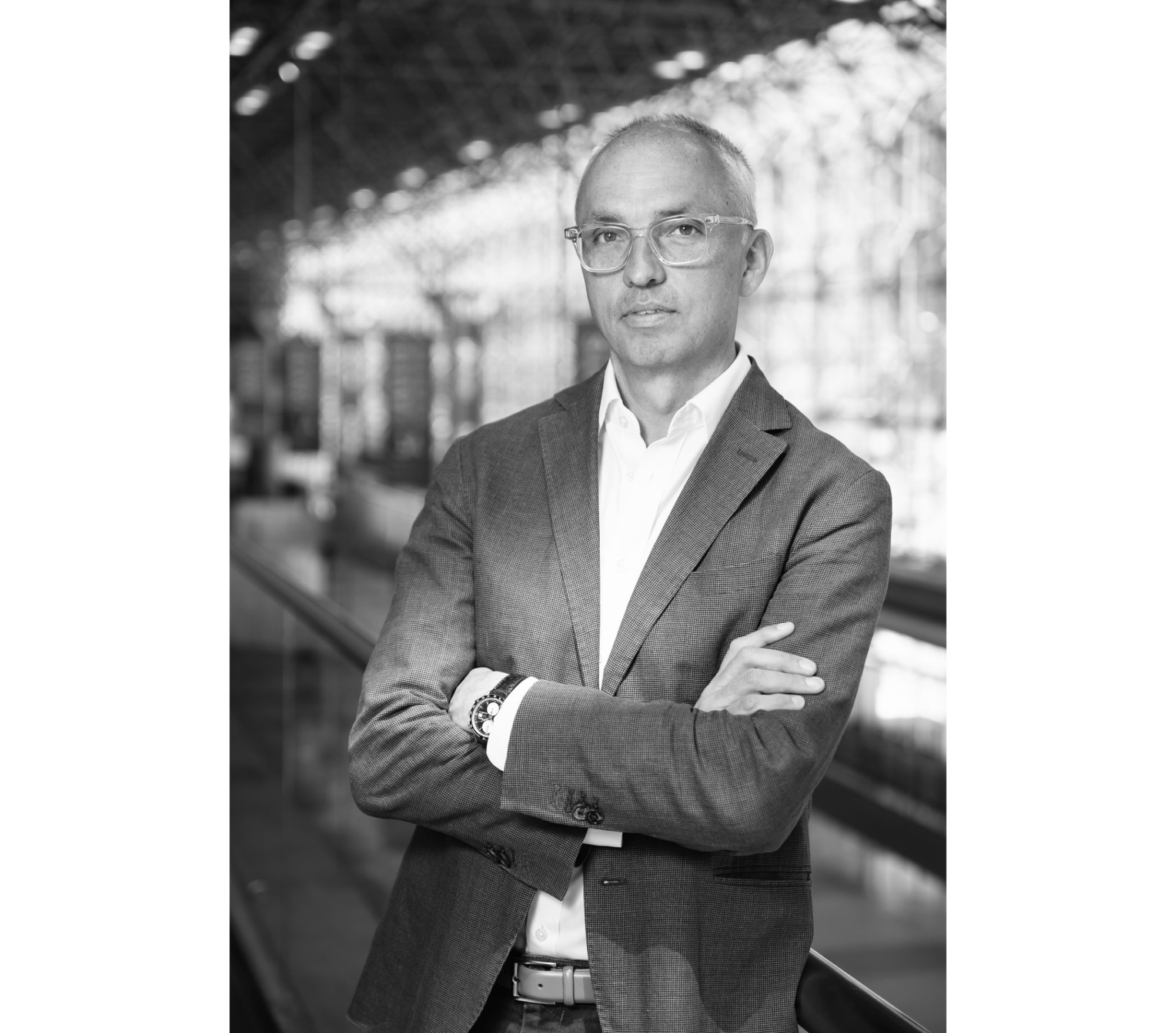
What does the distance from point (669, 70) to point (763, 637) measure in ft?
41.8

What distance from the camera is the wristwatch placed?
1394 mm

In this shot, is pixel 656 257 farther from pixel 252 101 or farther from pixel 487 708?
pixel 252 101

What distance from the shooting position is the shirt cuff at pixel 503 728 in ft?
4.51

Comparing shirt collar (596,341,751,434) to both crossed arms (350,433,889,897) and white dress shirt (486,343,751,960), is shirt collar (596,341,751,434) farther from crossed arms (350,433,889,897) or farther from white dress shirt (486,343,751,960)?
crossed arms (350,433,889,897)

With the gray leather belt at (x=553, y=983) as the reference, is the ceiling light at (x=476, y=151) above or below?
above

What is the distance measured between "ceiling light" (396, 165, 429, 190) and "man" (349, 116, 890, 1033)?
1508 cm

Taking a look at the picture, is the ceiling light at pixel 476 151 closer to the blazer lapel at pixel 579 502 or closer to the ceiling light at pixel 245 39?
the ceiling light at pixel 245 39

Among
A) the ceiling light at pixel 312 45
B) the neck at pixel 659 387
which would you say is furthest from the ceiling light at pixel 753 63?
the neck at pixel 659 387

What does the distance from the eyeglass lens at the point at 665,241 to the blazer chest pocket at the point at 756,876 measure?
1.94 ft

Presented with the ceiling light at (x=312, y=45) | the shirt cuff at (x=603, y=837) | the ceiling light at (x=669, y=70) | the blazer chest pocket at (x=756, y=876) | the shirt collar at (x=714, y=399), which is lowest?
the blazer chest pocket at (x=756, y=876)

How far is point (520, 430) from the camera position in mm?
1571

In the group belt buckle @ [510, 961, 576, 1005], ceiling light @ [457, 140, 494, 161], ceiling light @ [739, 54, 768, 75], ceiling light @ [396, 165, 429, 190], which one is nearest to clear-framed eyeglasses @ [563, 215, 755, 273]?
belt buckle @ [510, 961, 576, 1005]

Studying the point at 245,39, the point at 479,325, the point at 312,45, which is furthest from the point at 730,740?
the point at 479,325
